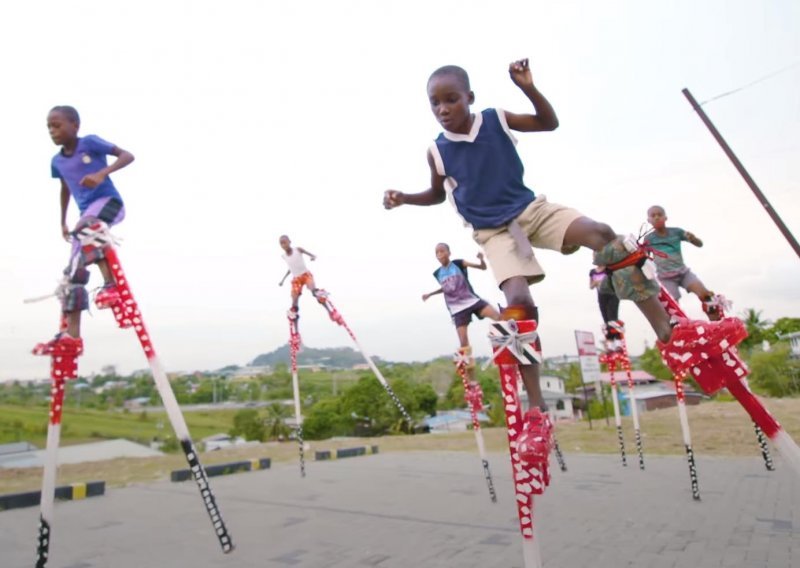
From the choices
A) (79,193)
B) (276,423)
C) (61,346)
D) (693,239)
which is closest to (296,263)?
(79,193)

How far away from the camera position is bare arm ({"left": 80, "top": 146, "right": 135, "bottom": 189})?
13.4 ft

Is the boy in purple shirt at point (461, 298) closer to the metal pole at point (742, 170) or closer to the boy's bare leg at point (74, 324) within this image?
the metal pole at point (742, 170)

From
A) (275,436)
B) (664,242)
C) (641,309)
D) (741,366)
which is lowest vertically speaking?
(275,436)

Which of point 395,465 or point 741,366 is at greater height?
point 741,366

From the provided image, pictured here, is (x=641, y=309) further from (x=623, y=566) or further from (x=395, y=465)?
(x=395, y=465)

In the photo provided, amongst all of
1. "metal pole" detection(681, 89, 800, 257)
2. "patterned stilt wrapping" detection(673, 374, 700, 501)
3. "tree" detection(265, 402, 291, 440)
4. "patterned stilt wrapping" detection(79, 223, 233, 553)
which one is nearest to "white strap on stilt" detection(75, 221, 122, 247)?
"patterned stilt wrapping" detection(79, 223, 233, 553)

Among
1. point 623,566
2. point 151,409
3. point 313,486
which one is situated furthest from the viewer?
point 151,409

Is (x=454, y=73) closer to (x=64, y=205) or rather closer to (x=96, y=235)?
(x=96, y=235)

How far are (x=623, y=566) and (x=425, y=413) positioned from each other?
58.8 meters

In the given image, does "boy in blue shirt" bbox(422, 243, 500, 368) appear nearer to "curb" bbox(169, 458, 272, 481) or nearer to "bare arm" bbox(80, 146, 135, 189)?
"bare arm" bbox(80, 146, 135, 189)

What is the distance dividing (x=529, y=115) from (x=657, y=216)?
4.07 metres

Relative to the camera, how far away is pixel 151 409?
114438mm

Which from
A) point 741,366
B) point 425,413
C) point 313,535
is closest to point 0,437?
point 425,413

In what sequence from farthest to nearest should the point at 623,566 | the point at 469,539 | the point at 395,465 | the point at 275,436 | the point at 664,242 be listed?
1. the point at 275,436
2. the point at 395,465
3. the point at 664,242
4. the point at 469,539
5. the point at 623,566
